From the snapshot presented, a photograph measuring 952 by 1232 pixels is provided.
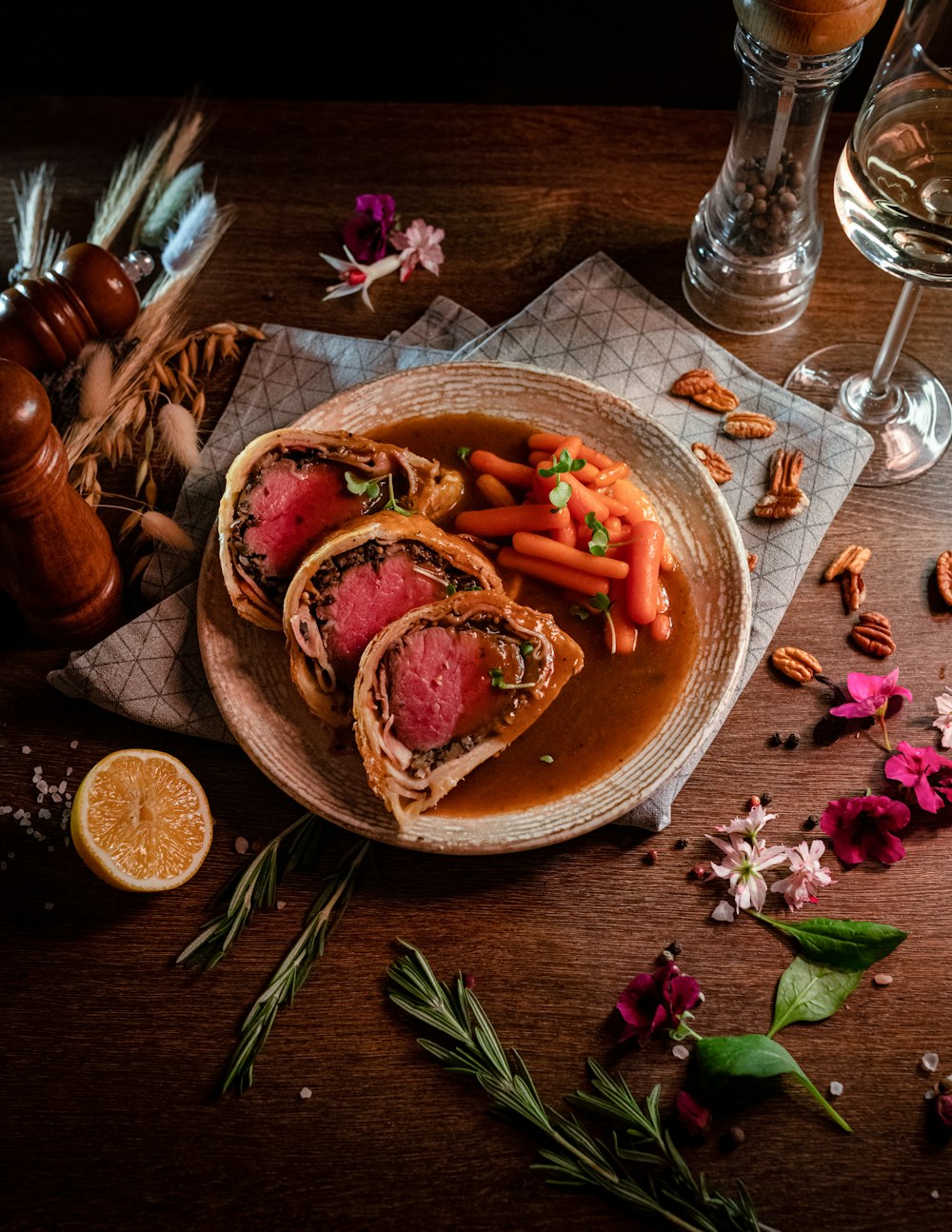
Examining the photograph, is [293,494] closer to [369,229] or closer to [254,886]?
[254,886]

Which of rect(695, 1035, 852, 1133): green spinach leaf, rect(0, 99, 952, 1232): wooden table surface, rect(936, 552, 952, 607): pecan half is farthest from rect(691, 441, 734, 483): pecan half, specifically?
rect(695, 1035, 852, 1133): green spinach leaf

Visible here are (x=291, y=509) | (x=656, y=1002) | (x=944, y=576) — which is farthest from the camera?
(x=944, y=576)

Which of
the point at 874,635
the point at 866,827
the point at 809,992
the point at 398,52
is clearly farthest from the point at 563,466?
the point at 398,52

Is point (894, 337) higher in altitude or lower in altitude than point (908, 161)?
lower

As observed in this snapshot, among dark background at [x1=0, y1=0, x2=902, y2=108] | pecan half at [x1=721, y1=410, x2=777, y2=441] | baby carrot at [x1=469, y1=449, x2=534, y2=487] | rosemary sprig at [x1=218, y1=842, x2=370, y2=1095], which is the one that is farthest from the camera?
dark background at [x1=0, y1=0, x2=902, y2=108]

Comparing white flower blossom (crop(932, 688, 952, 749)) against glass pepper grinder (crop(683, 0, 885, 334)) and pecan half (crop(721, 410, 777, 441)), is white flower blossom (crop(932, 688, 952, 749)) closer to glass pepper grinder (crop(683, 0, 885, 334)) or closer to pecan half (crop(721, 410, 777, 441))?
pecan half (crop(721, 410, 777, 441))

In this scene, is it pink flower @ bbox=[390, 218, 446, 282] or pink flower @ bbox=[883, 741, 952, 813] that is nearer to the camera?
pink flower @ bbox=[883, 741, 952, 813]

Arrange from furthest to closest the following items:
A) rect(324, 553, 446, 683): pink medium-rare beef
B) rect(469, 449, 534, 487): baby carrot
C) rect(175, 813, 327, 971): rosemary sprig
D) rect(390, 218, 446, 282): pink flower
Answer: rect(390, 218, 446, 282): pink flower < rect(469, 449, 534, 487): baby carrot < rect(324, 553, 446, 683): pink medium-rare beef < rect(175, 813, 327, 971): rosemary sprig

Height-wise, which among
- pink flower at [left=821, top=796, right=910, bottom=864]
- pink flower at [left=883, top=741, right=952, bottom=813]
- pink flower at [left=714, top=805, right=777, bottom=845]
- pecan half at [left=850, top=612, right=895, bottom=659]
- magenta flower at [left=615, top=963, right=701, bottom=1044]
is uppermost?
pecan half at [left=850, top=612, right=895, bottom=659]
